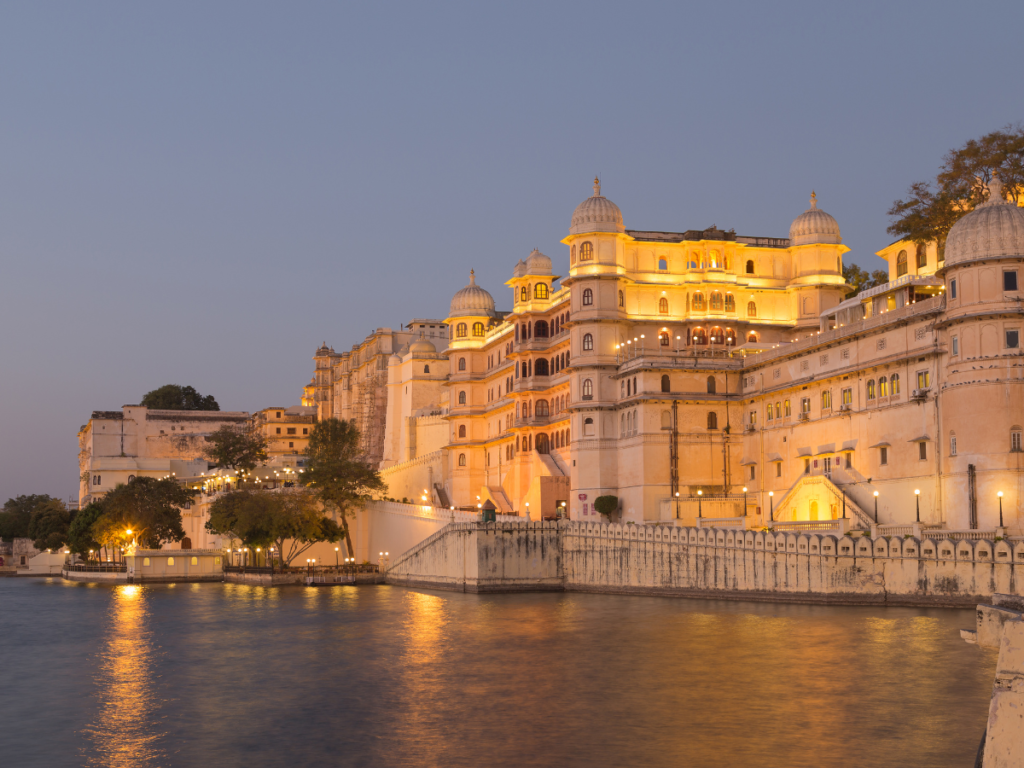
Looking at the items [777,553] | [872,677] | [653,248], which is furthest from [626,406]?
[872,677]

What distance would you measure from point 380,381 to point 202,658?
84891 millimetres

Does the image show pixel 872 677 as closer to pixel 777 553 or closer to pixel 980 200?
pixel 777 553

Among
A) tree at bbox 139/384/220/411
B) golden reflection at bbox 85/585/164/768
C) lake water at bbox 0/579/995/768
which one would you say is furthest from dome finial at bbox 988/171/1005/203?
tree at bbox 139/384/220/411

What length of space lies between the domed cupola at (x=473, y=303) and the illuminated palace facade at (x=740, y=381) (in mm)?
184

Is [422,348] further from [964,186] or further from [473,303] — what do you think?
[964,186]

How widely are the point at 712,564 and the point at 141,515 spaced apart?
195 feet

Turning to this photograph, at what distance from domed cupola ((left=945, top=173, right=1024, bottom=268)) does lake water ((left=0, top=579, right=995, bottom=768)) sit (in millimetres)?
15308

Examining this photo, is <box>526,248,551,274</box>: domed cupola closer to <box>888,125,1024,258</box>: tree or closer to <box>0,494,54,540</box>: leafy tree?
<box>888,125,1024,258</box>: tree

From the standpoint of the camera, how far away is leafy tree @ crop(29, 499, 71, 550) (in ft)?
394

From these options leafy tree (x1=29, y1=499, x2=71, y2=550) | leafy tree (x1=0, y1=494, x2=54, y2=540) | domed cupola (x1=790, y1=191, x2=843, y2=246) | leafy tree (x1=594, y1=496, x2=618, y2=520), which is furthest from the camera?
Answer: leafy tree (x1=0, y1=494, x2=54, y2=540)

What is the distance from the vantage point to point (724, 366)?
72.5 metres

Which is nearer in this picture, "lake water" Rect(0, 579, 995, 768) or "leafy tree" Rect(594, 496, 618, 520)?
"lake water" Rect(0, 579, 995, 768)

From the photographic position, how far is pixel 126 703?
35938mm

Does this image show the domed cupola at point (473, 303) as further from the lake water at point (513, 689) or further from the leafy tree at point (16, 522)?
the leafy tree at point (16, 522)
